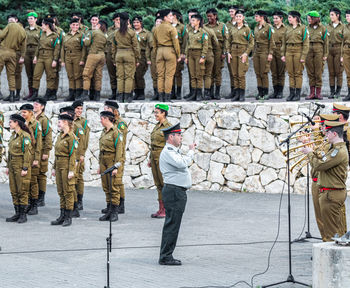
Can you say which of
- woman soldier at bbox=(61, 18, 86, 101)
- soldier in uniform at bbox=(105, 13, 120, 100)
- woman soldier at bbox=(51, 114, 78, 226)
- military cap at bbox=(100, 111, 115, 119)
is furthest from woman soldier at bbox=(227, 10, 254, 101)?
woman soldier at bbox=(51, 114, 78, 226)

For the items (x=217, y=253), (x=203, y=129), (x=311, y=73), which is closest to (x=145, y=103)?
(x=203, y=129)

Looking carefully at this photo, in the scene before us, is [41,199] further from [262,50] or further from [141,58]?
[262,50]

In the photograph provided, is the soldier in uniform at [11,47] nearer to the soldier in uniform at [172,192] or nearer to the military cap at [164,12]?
the military cap at [164,12]

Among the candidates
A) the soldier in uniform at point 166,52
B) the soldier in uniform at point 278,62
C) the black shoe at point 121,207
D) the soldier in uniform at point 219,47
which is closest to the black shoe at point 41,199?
the black shoe at point 121,207

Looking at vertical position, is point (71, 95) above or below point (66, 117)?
above

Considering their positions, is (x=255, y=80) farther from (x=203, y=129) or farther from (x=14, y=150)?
(x=14, y=150)

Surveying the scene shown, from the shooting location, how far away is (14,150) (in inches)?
540

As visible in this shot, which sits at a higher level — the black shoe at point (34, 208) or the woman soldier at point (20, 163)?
the woman soldier at point (20, 163)

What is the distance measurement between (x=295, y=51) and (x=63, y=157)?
640 cm

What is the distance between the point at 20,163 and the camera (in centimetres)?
1377

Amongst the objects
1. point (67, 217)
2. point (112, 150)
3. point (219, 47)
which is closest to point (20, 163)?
point (67, 217)

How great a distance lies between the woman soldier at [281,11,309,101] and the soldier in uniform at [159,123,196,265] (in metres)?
7.39

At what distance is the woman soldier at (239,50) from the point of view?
17656 mm

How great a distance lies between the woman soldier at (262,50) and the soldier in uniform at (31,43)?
19.0 feet
